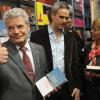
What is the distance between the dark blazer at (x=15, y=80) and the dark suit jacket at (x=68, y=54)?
664mm

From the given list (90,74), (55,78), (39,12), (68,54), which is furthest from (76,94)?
(39,12)

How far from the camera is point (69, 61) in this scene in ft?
9.93

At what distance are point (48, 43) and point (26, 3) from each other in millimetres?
1667

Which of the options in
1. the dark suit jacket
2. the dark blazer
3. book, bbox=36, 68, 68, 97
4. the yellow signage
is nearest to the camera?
the dark blazer

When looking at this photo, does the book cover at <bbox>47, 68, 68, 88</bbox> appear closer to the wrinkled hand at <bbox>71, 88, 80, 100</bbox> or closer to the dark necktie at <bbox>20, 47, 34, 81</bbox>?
the dark necktie at <bbox>20, 47, 34, 81</bbox>

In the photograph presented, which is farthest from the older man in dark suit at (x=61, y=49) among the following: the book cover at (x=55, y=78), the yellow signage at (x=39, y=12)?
the yellow signage at (x=39, y=12)

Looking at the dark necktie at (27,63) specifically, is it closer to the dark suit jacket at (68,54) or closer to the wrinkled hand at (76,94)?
the dark suit jacket at (68,54)

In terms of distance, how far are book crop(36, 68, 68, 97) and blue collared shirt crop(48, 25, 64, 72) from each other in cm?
61

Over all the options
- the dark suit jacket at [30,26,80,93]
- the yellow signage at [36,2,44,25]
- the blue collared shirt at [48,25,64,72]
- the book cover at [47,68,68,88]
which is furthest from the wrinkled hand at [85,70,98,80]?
the yellow signage at [36,2,44,25]

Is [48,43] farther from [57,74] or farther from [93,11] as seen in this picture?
[93,11]

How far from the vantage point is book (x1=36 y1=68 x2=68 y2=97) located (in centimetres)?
231

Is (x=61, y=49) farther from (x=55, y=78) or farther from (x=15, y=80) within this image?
(x=15, y=80)

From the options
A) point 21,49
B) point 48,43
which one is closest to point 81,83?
point 48,43

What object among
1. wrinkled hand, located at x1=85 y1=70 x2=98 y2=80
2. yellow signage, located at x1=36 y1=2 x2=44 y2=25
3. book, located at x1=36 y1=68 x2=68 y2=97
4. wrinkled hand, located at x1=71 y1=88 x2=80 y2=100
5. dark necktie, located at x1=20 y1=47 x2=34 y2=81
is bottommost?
wrinkled hand, located at x1=71 y1=88 x2=80 y2=100
